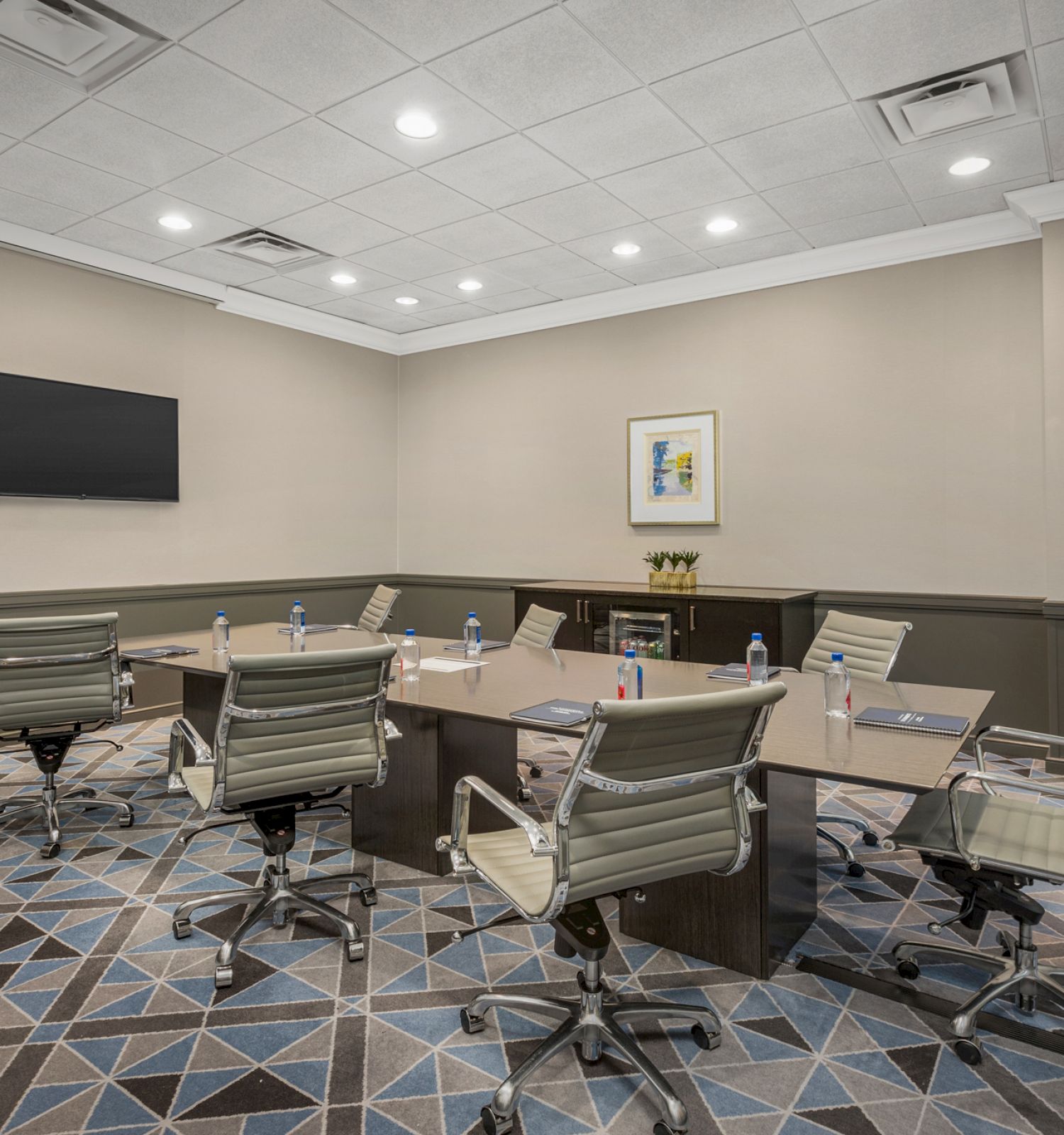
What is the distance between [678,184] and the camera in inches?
165

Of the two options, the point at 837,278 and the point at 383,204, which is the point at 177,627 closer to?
the point at 383,204

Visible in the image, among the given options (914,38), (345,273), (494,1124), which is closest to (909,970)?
(494,1124)

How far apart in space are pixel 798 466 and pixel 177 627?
4.55m

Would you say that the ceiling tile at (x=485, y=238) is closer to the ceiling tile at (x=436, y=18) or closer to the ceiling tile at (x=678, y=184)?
the ceiling tile at (x=678, y=184)

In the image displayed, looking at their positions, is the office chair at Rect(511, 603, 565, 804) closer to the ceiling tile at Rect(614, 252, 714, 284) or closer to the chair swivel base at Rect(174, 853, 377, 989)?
the chair swivel base at Rect(174, 853, 377, 989)

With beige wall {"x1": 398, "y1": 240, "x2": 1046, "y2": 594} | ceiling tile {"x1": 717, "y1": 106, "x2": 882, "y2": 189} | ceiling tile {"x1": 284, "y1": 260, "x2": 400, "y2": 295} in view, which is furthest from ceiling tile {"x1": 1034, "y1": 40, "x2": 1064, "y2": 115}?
ceiling tile {"x1": 284, "y1": 260, "x2": 400, "y2": 295}

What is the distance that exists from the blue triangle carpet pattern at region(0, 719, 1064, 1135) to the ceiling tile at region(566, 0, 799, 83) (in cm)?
321

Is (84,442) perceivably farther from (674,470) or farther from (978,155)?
(978,155)

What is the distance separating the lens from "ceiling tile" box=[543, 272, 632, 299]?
5.73 meters

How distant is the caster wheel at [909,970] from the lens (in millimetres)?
2295

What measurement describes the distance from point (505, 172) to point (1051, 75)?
241cm

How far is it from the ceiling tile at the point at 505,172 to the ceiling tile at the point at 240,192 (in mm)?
854

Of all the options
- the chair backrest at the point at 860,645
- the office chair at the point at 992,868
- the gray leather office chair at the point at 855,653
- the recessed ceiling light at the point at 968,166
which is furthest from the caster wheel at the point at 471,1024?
the recessed ceiling light at the point at 968,166

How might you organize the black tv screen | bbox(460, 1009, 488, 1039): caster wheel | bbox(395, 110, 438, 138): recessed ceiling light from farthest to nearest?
1. the black tv screen
2. bbox(395, 110, 438, 138): recessed ceiling light
3. bbox(460, 1009, 488, 1039): caster wheel
